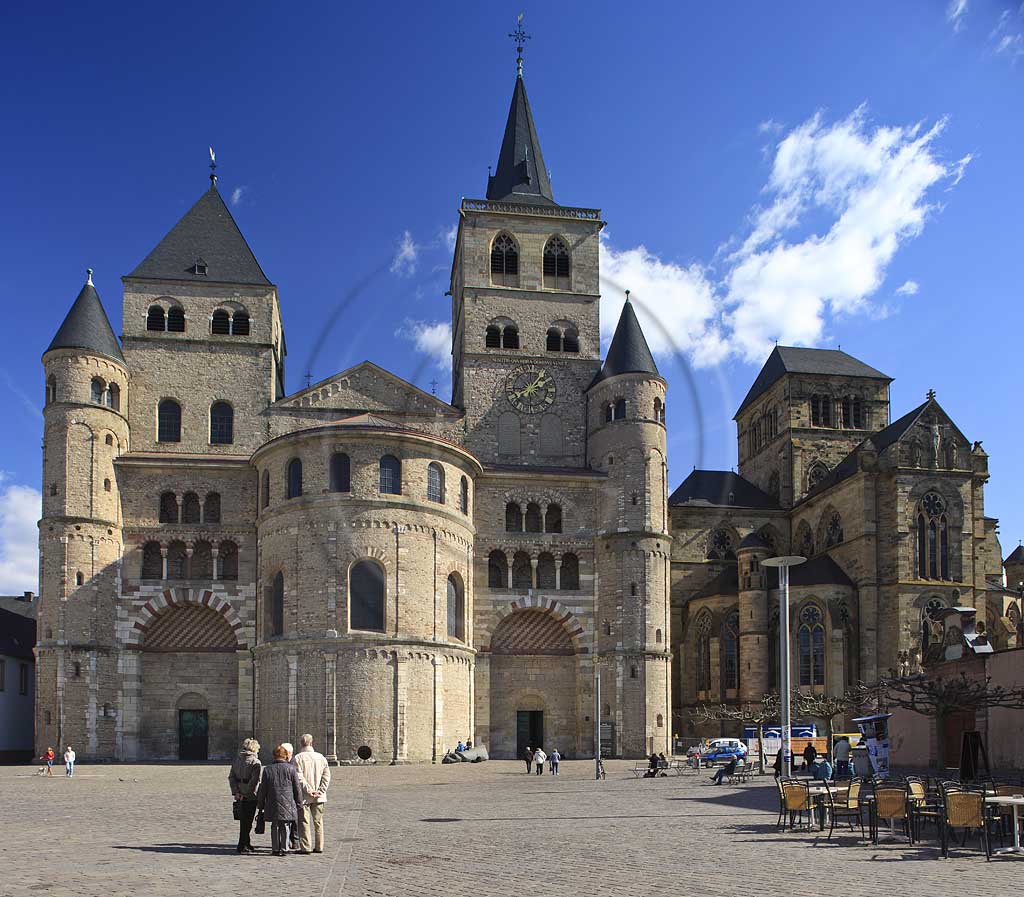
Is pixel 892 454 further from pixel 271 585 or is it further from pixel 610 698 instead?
pixel 271 585

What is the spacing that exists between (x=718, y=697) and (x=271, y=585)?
25.5 meters

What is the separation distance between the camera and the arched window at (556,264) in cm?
6444

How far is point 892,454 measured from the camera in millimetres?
61875

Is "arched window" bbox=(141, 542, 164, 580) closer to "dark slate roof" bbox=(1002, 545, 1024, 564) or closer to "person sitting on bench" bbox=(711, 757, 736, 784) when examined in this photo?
"person sitting on bench" bbox=(711, 757, 736, 784)

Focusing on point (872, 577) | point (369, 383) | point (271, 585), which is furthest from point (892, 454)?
point (271, 585)

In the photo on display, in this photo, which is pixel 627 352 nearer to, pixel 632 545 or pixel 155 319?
pixel 632 545

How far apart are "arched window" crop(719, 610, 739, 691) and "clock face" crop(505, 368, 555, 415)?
51.7 feet

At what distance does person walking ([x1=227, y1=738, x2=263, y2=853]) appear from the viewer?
1767 centimetres

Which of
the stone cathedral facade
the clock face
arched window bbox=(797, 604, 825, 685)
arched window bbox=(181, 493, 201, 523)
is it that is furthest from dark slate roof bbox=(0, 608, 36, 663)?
arched window bbox=(797, 604, 825, 685)

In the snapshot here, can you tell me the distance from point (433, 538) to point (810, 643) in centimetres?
2177

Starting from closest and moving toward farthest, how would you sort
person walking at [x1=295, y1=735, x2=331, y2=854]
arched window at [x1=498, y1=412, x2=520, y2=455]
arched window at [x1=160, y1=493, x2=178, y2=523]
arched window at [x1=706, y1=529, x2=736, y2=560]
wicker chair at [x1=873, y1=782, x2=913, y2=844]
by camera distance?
person walking at [x1=295, y1=735, x2=331, y2=854] < wicker chair at [x1=873, y1=782, x2=913, y2=844] < arched window at [x1=160, y1=493, x2=178, y2=523] < arched window at [x1=498, y1=412, x2=520, y2=455] < arched window at [x1=706, y1=529, x2=736, y2=560]

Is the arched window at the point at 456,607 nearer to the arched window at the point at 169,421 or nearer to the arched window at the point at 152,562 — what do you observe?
the arched window at the point at 152,562

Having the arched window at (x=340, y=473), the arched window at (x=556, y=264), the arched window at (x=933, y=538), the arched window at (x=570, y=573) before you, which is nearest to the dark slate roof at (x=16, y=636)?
the arched window at (x=340, y=473)

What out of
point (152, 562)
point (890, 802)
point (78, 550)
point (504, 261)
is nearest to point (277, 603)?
point (152, 562)
